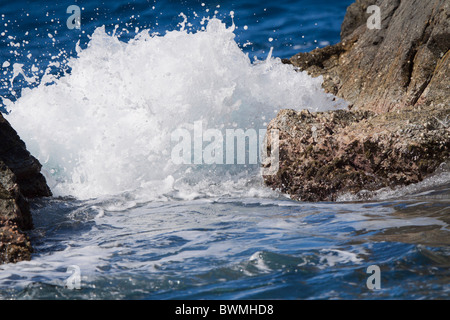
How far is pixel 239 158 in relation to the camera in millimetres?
6105

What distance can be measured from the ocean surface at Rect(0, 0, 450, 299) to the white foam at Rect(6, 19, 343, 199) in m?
0.02

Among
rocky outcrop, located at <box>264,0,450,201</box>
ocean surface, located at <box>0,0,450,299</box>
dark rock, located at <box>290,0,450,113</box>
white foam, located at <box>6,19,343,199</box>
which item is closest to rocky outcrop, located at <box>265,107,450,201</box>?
rocky outcrop, located at <box>264,0,450,201</box>

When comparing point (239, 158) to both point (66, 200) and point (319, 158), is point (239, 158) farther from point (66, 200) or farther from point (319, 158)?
point (66, 200)

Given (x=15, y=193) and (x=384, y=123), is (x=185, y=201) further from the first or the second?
(x=384, y=123)

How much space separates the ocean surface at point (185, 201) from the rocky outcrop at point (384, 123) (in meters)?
0.15

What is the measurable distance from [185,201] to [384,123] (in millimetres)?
1886

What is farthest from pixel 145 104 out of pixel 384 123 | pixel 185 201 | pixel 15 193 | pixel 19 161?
pixel 384 123

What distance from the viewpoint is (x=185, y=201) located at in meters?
5.16

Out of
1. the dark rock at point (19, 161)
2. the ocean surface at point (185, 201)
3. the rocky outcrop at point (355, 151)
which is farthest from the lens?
the dark rock at point (19, 161)

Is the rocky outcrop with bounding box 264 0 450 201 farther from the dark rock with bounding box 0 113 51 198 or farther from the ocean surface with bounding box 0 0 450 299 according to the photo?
the dark rock with bounding box 0 113 51 198

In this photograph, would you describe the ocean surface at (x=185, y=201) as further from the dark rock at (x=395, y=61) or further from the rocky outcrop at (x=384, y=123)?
the dark rock at (x=395, y=61)

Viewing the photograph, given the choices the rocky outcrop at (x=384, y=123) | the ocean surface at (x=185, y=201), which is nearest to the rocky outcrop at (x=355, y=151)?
the rocky outcrop at (x=384, y=123)

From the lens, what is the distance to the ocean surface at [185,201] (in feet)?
9.70

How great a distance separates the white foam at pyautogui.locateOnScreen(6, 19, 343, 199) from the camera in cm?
629
